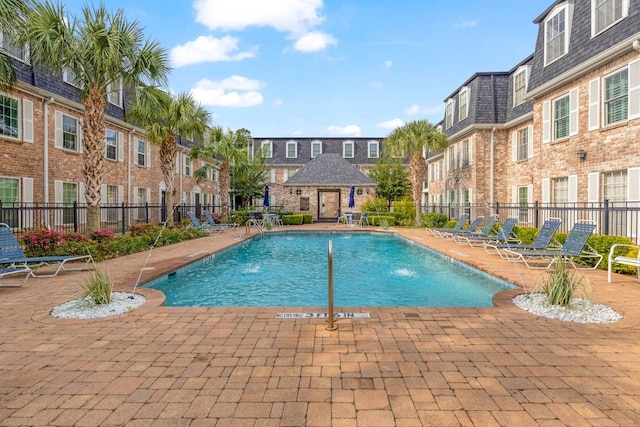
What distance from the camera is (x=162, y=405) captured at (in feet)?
8.58

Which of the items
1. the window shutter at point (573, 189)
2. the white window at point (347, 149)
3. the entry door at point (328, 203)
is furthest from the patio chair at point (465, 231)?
the white window at point (347, 149)

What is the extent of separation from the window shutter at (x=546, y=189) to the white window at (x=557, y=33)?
458 centimetres

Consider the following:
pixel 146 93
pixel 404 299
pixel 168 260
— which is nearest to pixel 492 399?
pixel 404 299

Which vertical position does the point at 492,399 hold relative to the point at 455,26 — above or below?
below

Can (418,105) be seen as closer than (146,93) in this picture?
No

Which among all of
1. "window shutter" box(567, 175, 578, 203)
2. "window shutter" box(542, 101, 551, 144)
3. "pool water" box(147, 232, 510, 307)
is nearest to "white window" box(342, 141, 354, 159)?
"window shutter" box(542, 101, 551, 144)

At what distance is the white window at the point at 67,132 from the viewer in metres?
14.2

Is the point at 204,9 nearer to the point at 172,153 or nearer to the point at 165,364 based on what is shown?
the point at 172,153

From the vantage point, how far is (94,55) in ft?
32.3

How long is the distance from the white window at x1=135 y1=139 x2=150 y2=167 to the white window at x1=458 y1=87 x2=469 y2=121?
61.1 feet

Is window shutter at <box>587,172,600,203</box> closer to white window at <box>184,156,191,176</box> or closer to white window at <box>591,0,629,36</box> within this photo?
white window at <box>591,0,629,36</box>

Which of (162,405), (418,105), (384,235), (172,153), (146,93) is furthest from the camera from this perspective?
(418,105)

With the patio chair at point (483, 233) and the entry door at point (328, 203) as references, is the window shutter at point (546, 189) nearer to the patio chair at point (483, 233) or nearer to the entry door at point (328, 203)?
the patio chair at point (483, 233)

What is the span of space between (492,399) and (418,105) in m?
23.9
